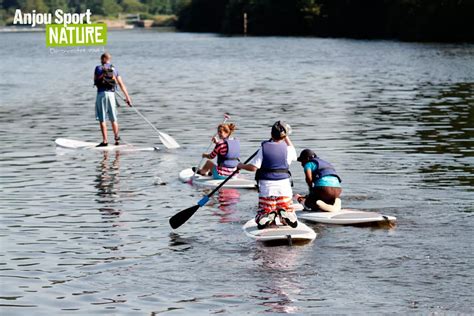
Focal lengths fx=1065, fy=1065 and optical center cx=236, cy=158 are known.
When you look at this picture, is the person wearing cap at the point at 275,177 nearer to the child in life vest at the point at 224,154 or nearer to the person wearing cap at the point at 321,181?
the person wearing cap at the point at 321,181

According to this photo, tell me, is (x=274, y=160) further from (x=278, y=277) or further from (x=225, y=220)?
(x=278, y=277)

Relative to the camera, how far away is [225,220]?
53.1 ft

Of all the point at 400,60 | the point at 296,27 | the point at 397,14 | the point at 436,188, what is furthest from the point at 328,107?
the point at 296,27

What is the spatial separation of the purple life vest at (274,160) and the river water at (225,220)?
37.6 inches

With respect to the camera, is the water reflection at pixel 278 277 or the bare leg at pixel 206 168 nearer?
the water reflection at pixel 278 277

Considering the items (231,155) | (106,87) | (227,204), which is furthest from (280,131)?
(106,87)

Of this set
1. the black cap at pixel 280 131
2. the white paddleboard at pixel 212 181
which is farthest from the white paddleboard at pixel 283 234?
the white paddleboard at pixel 212 181

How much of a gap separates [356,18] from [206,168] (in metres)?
122

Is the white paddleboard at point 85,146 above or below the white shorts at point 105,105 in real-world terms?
below

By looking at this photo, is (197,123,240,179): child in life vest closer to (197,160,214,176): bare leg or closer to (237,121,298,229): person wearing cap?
(197,160,214,176): bare leg

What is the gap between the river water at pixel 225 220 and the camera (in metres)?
11.8

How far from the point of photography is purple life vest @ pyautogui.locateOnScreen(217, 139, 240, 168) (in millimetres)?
19172

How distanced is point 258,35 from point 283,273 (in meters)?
156

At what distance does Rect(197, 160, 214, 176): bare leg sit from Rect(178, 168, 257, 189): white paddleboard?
0.10 meters
